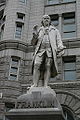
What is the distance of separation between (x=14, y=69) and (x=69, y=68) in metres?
4.25

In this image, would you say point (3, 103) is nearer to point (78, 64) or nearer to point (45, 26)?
point (78, 64)

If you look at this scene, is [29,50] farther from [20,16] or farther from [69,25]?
[69,25]

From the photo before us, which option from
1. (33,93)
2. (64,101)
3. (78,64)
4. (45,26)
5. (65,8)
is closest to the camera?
(33,93)

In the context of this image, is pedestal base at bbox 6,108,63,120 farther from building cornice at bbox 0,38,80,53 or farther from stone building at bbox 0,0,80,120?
building cornice at bbox 0,38,80,53

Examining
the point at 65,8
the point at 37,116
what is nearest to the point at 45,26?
the point at 37,116

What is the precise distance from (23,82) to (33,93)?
989 cm

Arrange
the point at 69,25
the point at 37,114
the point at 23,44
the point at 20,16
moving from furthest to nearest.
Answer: the point at 20,16 < the point at 69,25 < the point at 23,44 < the point at 37,114

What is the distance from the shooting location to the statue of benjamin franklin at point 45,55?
25.0ft

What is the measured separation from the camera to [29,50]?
59.7ft

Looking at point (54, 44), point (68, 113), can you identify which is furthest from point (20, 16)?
point (54, 44)

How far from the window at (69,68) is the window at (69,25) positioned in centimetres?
217

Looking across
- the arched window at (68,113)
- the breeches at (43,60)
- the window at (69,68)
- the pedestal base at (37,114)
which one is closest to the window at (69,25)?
the window at (69,68)

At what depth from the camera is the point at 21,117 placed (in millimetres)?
6578

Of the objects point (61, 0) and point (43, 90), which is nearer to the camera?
point (43, 90)
